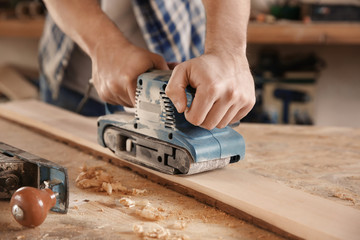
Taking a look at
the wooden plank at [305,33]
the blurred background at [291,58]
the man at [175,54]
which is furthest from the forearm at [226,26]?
the wooden plank at [305,33]

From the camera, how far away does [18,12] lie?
312 centimetres

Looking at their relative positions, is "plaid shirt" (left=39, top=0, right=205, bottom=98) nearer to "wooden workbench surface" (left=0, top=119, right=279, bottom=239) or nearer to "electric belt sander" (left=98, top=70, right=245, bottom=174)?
"electric belt sander" (left=98, top=70, right=245, bottom=174)

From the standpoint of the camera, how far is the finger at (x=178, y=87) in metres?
1.01

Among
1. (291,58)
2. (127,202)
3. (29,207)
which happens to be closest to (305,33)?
(291,58)

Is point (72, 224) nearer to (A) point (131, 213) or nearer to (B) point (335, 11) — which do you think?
(A) point (131, 213)

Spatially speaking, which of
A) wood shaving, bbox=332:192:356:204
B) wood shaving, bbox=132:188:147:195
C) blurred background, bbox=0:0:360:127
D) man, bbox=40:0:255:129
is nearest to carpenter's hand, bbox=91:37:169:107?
man, bbox=40:0:255:129

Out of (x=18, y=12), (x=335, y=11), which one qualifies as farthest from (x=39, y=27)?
(x=335, y=11)

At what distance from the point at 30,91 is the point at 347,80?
8.33ft

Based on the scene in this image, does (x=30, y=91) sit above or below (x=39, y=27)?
below

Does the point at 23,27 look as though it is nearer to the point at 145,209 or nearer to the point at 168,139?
the point at 168,139

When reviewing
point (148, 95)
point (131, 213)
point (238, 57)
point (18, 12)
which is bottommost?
point (131, 213)

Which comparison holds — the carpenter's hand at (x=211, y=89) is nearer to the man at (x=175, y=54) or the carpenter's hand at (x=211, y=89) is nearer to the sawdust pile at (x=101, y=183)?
the man at (x=175, y=54)

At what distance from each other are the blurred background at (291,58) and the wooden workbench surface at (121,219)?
1.68 metres

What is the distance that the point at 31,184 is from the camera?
93cm
